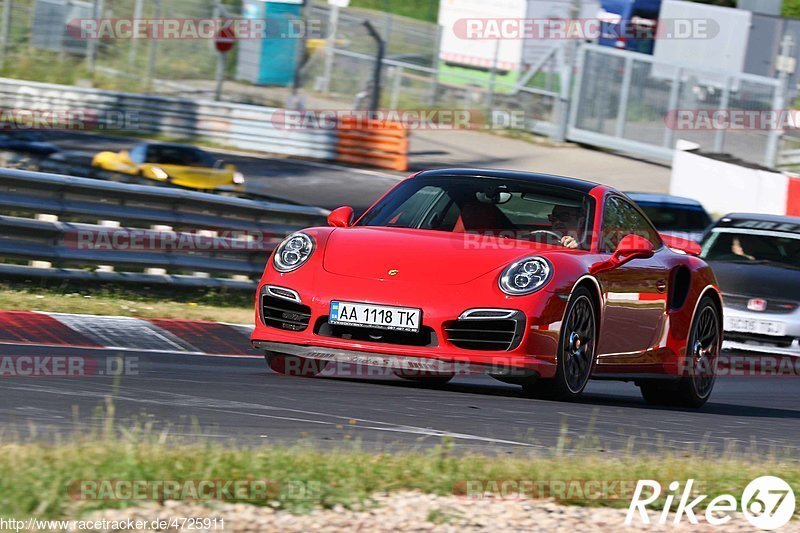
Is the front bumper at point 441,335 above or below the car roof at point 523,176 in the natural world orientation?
below

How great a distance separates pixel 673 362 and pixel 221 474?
16.2 ft

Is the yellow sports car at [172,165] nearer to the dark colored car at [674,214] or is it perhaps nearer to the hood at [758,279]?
the dark colored car at [674,214]

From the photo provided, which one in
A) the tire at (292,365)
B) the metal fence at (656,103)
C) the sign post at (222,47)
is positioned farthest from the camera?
the metal fence at (656,103)

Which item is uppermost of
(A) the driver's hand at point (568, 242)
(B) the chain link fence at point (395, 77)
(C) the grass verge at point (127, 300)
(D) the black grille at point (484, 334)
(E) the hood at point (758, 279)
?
(B) the chain link fence at point (395, 77)

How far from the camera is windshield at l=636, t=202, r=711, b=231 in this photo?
18.2m

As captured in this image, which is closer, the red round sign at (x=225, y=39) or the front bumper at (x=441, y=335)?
the front bumper at (x=441, y=335)

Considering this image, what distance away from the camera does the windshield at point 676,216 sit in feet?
59.9

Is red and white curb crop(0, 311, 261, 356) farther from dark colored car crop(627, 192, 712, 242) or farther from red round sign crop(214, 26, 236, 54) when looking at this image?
red round sign crop(214, 26, 236, 54)

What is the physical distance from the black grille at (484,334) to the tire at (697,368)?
2110mm

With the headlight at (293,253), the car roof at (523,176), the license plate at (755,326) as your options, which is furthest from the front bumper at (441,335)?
the license plate at (755,326)

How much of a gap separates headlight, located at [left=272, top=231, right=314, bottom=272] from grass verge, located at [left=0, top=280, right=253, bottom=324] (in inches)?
116

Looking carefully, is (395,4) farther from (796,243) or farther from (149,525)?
(149,525)

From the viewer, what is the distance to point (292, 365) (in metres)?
7.98

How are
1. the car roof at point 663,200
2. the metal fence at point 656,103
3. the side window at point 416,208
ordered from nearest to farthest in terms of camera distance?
1. the side window at point 416,208
2. the car roof at point 663,200
3. the metal fence at point 656,103
